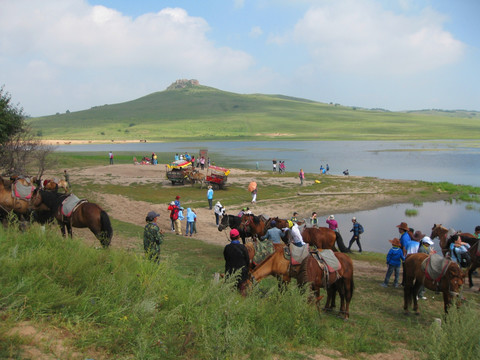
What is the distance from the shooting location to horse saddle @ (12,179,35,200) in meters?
12.2

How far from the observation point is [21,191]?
479 inches

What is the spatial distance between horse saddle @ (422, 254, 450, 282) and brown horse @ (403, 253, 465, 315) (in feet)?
0.19

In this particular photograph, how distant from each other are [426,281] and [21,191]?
11.3 metres

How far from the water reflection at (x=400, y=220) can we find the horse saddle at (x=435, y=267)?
10912 millimetres

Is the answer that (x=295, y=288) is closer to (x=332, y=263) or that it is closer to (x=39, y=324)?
(x=332, y=263)

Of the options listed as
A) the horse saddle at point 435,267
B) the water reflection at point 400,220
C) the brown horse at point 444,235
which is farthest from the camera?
the water reflection at point 400,220

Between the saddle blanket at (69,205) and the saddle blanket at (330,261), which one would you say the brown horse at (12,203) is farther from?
the saddle blanket at (330,261)

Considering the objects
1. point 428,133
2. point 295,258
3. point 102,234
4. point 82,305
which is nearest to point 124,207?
point 102,234

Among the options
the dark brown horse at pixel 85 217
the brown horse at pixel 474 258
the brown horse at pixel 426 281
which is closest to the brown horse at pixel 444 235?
the brown horse at pixel 474 258

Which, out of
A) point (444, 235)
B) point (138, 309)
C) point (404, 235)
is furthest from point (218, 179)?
point (138, 309)

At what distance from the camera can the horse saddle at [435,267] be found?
850 cm

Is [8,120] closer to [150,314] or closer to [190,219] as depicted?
[190,219]

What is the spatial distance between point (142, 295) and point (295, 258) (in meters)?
3.44

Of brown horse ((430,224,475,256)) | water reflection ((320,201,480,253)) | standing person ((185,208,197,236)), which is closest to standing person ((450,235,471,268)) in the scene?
brown horse ((430,224,475,256))
